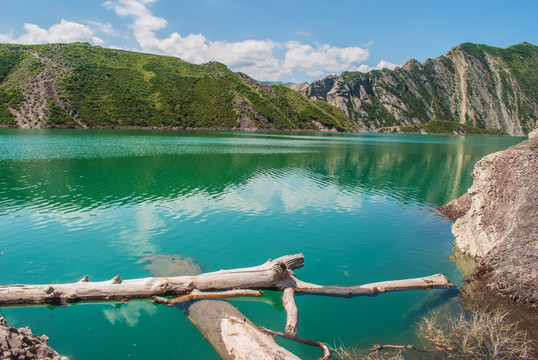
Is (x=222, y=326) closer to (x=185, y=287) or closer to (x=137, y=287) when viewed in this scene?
(x=185, y=287)

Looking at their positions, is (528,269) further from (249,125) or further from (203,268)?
(249,125)

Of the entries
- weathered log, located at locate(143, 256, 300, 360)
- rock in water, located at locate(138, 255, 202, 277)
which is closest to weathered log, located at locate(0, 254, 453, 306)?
weathered log, located at locate(143, 256, 300, 360)

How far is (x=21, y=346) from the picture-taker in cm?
621

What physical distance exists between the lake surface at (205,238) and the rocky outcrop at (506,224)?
1.58 meters

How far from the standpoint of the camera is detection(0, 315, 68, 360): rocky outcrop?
5.90 metres

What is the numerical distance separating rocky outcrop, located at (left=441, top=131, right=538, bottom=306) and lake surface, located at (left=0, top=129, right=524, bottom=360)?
5.18 ft

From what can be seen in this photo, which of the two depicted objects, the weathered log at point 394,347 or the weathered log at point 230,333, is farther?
the weathered log at point 394,347

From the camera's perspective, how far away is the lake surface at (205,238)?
376 inches

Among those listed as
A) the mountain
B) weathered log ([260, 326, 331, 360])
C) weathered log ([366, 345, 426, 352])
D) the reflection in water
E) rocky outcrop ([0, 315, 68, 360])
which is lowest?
the reflection in water

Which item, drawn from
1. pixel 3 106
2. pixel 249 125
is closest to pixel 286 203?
pixel 3 106

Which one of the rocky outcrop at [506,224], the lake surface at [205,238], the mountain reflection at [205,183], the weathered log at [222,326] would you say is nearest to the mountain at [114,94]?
the mountain reflection at [205,183]

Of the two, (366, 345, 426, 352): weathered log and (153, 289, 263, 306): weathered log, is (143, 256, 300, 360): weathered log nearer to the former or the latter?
(153, 289, 263, 306): weathered log

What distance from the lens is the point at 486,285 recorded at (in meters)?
12.8

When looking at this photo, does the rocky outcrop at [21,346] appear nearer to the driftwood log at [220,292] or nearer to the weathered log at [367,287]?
the driftwood log at [220,292]
